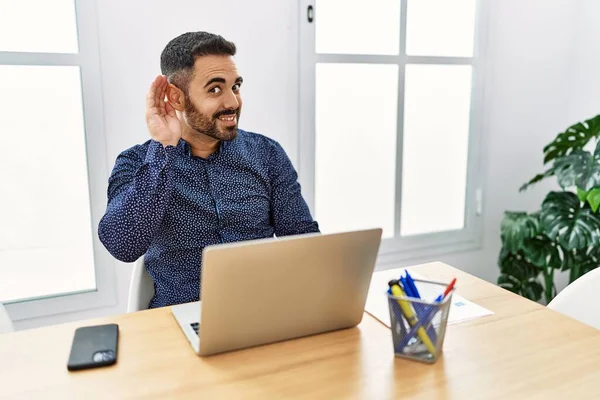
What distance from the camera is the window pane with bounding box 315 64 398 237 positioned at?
2404 millimetres

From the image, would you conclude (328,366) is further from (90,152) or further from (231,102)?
(90,152)

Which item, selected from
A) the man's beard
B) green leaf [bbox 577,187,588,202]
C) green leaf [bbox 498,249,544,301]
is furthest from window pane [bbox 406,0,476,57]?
the man's beard

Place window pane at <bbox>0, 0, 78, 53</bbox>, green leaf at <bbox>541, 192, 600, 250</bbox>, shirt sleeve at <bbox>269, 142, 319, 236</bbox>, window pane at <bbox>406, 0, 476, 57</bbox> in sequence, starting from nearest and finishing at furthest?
shirt sleeve at <bbox>269, 142, 319, 236</bbox>, window pane at <bbox>0, 0, 78, 53</bbox>, green leaf at <bbox>541, 192, 600, 250</bbox>, window pane at <bbox>406, 0, 476, 57</bbox>

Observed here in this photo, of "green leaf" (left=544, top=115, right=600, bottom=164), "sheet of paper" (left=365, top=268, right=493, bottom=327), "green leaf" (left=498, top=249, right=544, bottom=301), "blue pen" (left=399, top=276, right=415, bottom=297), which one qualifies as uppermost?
"green leaf" (left=544, top=115, right=600, bottom=164)

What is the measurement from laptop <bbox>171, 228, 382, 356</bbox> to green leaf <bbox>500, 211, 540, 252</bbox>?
1.63 metres

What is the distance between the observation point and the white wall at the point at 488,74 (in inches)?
76.9

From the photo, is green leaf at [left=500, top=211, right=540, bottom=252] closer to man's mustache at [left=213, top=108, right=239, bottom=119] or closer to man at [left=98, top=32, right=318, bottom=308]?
man at [left=98, top=32, right=318, bottom=308]

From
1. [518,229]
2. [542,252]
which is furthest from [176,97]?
[542,252]

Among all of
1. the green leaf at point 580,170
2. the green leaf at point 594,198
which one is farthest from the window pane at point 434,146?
the green leaf at point 594,198

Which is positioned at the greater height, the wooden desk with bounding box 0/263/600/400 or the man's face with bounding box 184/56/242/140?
the man's face with bounding box 184/56/242/140

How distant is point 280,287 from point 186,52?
855 millimetres

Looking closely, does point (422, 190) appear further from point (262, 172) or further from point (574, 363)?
point (574, 363)

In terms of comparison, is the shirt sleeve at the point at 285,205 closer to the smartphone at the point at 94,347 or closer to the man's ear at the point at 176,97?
the man's ear at the point at 176,97

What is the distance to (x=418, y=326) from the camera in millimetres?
937
